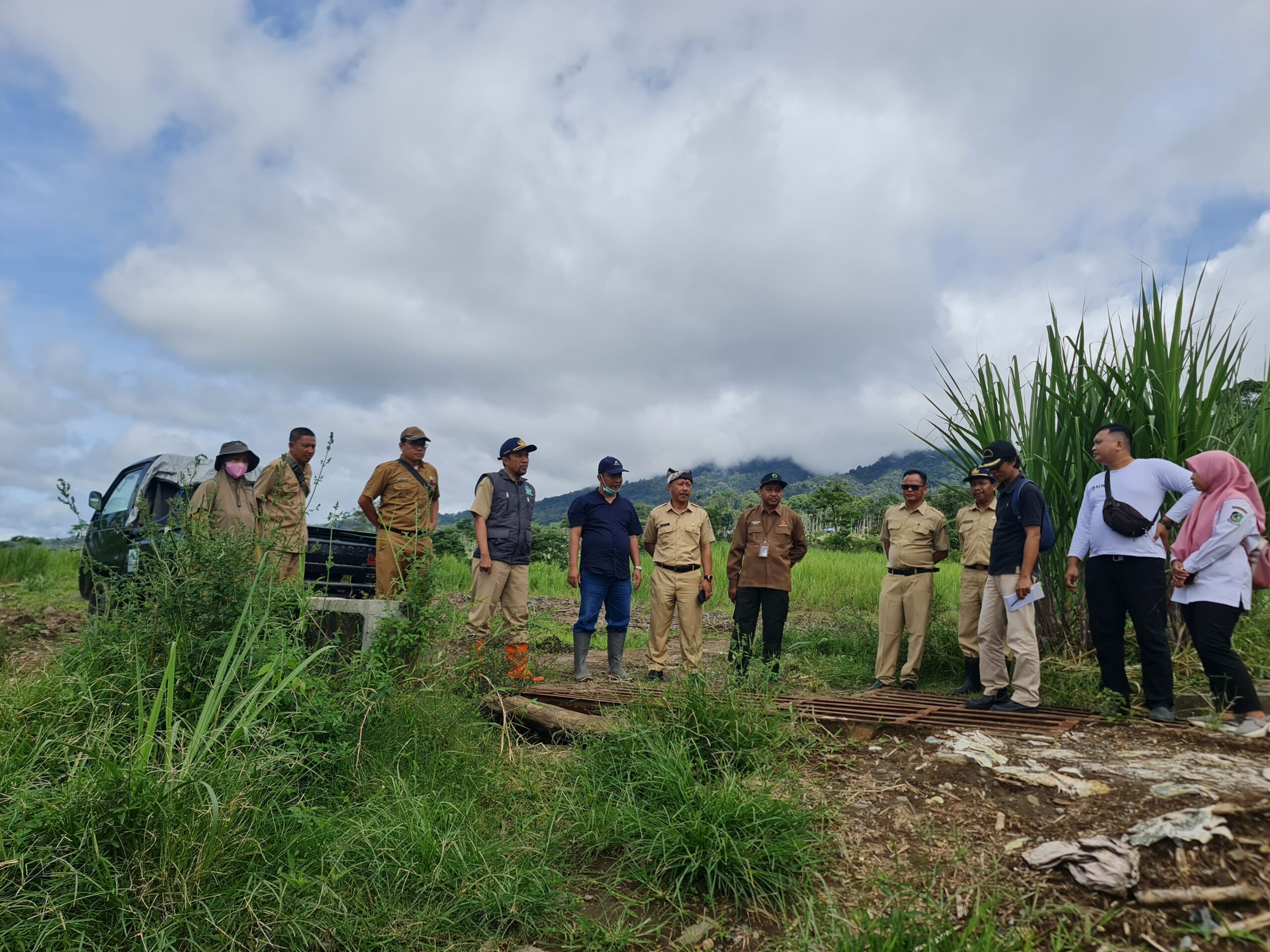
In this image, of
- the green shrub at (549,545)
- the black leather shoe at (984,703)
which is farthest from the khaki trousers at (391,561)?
the green shrub at (549,545)

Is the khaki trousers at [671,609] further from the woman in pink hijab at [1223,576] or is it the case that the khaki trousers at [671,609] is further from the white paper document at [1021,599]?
the woman in pink hijab at [1223,576]

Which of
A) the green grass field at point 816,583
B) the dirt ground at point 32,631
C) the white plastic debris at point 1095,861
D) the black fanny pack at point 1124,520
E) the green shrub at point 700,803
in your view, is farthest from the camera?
the green grass field at point 816,583

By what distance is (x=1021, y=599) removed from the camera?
4.55 metres

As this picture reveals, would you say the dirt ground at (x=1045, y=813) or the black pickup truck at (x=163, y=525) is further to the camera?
the black pickup truck at (x=163, y=525)

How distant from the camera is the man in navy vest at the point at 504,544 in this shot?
18.0ft

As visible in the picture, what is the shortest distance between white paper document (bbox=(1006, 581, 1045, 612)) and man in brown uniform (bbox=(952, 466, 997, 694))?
0.85 meters

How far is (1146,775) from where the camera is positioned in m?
3.08

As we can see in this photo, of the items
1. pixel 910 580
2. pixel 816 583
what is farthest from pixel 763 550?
pixel 816 583

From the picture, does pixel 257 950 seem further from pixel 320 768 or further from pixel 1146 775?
pixel 1146 775

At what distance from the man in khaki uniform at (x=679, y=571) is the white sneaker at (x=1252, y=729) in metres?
3.20

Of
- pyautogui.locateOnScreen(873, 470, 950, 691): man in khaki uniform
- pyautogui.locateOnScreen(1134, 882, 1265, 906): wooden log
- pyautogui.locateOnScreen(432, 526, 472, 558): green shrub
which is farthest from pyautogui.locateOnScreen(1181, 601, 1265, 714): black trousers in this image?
pyautogui.locateOnScreen(432, 526, 472, 558): green shrub

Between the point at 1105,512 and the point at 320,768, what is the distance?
4.15m

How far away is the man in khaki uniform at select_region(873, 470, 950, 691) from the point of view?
5.80m

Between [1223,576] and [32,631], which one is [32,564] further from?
[1223,576]
